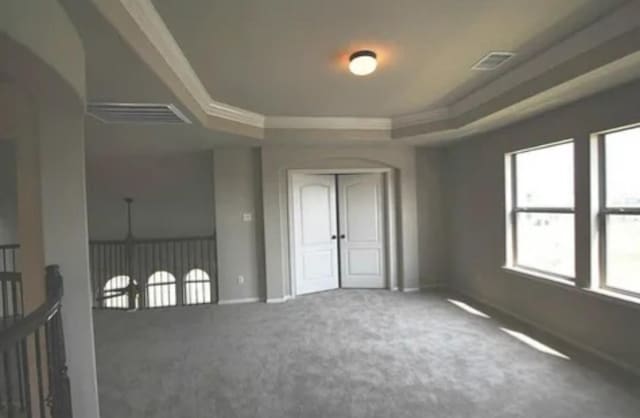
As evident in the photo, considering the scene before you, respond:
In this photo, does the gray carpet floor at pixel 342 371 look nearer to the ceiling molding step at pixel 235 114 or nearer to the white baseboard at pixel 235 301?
the white baseboard at pixel 235 301

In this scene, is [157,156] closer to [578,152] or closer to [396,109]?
[396,109]

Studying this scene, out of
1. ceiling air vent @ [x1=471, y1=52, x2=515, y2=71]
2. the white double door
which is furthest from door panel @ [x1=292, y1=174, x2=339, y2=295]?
ceiling air vent @ [x1=471, y1=52, x2=515, y2=71]

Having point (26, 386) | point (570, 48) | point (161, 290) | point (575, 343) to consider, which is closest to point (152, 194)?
point (161, 290)

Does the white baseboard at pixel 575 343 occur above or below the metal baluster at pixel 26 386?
below

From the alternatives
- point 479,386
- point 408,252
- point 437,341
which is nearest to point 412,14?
point 479,386

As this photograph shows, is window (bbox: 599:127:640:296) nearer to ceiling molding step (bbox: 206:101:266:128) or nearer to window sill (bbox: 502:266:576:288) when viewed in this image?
window sill (bbox: 502:266:576:288)

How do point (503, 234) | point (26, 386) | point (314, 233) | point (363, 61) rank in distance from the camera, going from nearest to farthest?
point (26, 386)
point (363, 61)
point (503, 234)
point (314, 233)

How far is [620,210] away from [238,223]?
459 cm

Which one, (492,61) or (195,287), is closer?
(492,61)

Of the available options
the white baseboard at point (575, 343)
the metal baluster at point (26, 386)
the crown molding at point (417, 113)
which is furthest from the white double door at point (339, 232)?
the metal baluster at point (26, 386)

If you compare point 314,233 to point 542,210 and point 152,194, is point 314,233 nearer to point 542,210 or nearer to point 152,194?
point 542,210

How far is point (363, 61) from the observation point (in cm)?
303

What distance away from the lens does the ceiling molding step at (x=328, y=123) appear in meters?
5.16

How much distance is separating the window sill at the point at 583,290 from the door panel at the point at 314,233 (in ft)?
9.22
